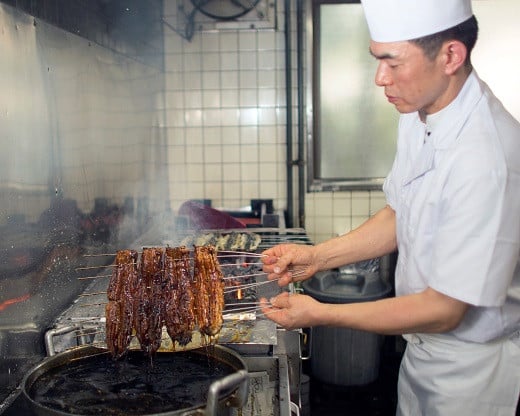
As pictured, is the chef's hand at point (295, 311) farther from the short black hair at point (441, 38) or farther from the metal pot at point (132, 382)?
the short black hair at point (441, 38)

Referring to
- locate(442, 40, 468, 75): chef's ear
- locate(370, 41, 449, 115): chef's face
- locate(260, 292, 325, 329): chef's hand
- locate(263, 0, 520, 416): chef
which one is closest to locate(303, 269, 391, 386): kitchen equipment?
locate(263, 0, 520, 416): chef

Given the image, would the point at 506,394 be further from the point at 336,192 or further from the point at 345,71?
the point at 345,71

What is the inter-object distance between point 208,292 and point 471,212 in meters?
1.01

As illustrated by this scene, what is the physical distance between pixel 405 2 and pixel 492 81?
3.50 metres

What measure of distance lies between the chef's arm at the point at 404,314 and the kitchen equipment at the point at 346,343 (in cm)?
240

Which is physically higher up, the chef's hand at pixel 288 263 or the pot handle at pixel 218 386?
the chef's hand at pixel 288 263

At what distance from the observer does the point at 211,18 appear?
461 centimetres

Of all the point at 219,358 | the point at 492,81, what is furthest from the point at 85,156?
the point at 492,81

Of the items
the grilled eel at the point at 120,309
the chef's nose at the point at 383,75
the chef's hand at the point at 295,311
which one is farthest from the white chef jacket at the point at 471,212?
the grilled eel at the point at 120,309

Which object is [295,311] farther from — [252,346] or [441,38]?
[441,38]

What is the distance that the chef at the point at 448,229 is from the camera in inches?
77.4

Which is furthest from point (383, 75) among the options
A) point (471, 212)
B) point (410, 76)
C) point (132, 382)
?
point (132, 382)

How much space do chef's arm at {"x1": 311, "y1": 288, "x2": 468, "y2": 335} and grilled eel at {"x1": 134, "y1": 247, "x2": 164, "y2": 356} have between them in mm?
611

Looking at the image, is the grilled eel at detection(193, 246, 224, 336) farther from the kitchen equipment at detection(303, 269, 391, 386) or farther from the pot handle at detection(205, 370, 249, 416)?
the kitchen equipment at detection(303, 269, 391, 386)
